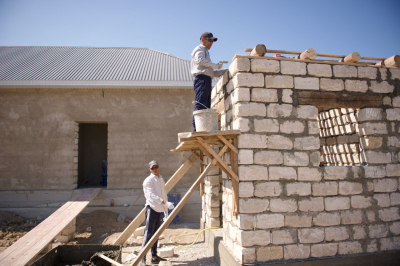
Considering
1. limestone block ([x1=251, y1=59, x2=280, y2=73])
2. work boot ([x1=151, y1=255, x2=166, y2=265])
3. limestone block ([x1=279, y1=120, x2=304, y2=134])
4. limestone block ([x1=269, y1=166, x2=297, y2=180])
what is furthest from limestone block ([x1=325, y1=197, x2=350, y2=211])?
work boot ([x1=151, y1=255, x2=166, y2=265])

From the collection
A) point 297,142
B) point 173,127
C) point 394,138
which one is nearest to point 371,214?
point 394,138

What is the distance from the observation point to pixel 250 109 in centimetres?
438

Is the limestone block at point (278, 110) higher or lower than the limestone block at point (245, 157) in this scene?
higher

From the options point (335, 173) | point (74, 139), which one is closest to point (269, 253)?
point (335, 173)

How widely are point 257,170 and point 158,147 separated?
18.4ft

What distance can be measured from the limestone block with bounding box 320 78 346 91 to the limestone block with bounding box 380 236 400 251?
2623 millimetres

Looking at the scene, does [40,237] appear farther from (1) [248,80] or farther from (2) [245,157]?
(1) [248,80]

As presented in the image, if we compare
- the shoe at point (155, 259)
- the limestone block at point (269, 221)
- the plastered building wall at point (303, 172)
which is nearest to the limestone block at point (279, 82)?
the plastered building wall at point (303, 172)

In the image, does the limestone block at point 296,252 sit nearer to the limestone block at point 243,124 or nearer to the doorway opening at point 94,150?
the limestone block at point 243,124

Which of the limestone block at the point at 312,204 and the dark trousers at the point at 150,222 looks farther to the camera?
the dark trousers at the point at 150,222

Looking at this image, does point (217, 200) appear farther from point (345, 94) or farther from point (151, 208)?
point (345, 94)

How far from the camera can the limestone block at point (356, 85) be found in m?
4.78

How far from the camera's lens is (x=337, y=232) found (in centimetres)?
443

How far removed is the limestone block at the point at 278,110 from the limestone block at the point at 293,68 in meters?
0.57
